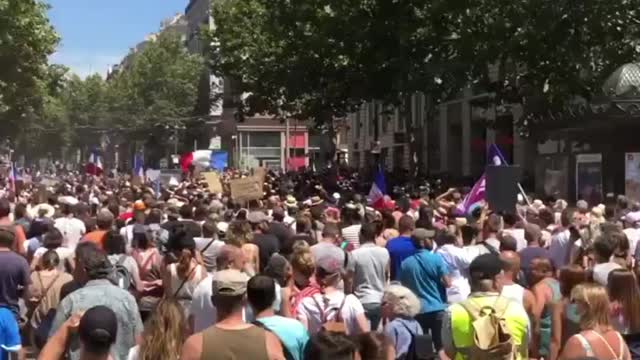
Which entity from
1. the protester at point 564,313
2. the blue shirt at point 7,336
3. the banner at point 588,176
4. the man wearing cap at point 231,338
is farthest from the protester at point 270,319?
the banner at point 588,176

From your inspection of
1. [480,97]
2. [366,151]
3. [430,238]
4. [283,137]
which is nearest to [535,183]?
[480,97]

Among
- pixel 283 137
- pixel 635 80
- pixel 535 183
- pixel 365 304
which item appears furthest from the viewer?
pixel 283 137

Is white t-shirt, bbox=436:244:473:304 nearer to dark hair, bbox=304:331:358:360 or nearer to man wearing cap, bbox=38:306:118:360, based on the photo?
dark hair, bbox=304:331:358:360

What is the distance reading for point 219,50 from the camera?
5244 cm

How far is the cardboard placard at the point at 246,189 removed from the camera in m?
20.6

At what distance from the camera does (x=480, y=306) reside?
648cm

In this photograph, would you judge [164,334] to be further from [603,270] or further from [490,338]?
[603,270]

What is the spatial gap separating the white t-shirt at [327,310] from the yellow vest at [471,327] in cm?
148

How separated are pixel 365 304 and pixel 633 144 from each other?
1766 centimetres

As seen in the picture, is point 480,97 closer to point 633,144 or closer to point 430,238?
point 633,144

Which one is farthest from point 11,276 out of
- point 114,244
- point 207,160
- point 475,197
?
point 207,160

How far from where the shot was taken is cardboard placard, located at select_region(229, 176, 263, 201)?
20.6 meters

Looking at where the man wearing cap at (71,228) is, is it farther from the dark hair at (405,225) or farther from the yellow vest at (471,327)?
the yellow vest at (471,327)

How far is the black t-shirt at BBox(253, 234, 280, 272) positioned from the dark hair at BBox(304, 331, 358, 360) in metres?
6.04
